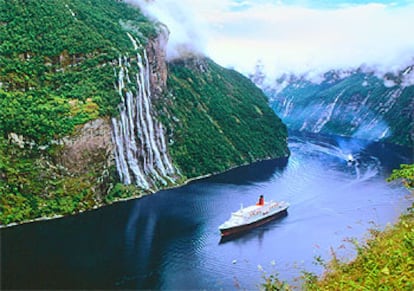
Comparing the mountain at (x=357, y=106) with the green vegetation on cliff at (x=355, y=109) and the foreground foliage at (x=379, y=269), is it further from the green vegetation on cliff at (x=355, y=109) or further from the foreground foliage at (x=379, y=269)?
the foreground foliage at (x=379, y=269)

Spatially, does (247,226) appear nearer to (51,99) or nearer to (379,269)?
(51,99)

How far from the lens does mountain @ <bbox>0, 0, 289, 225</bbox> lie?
1734 inches

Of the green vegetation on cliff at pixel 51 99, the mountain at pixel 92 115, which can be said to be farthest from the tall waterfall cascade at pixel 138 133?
the green vegetation on cliff at pixel 51 99

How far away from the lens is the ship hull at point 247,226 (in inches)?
1590

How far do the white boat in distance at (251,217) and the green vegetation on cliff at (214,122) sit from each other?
17.8 m

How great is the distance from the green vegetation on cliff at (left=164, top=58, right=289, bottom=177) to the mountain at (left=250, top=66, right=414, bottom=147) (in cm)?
3655

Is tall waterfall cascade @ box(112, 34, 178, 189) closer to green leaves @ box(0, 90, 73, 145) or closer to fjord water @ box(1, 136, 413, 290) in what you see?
fjord water @ box(1, 136, 413, 290)

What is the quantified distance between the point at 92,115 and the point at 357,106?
344ft

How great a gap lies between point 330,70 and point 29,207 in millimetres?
153651

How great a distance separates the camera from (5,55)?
50.1 meters

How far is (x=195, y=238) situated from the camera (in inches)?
1522

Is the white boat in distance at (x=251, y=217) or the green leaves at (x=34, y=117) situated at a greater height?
the green leaves at (x=34, y=117)

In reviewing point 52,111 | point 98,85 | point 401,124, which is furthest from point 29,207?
point 401,124

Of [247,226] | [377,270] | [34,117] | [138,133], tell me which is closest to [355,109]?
[138,133]
